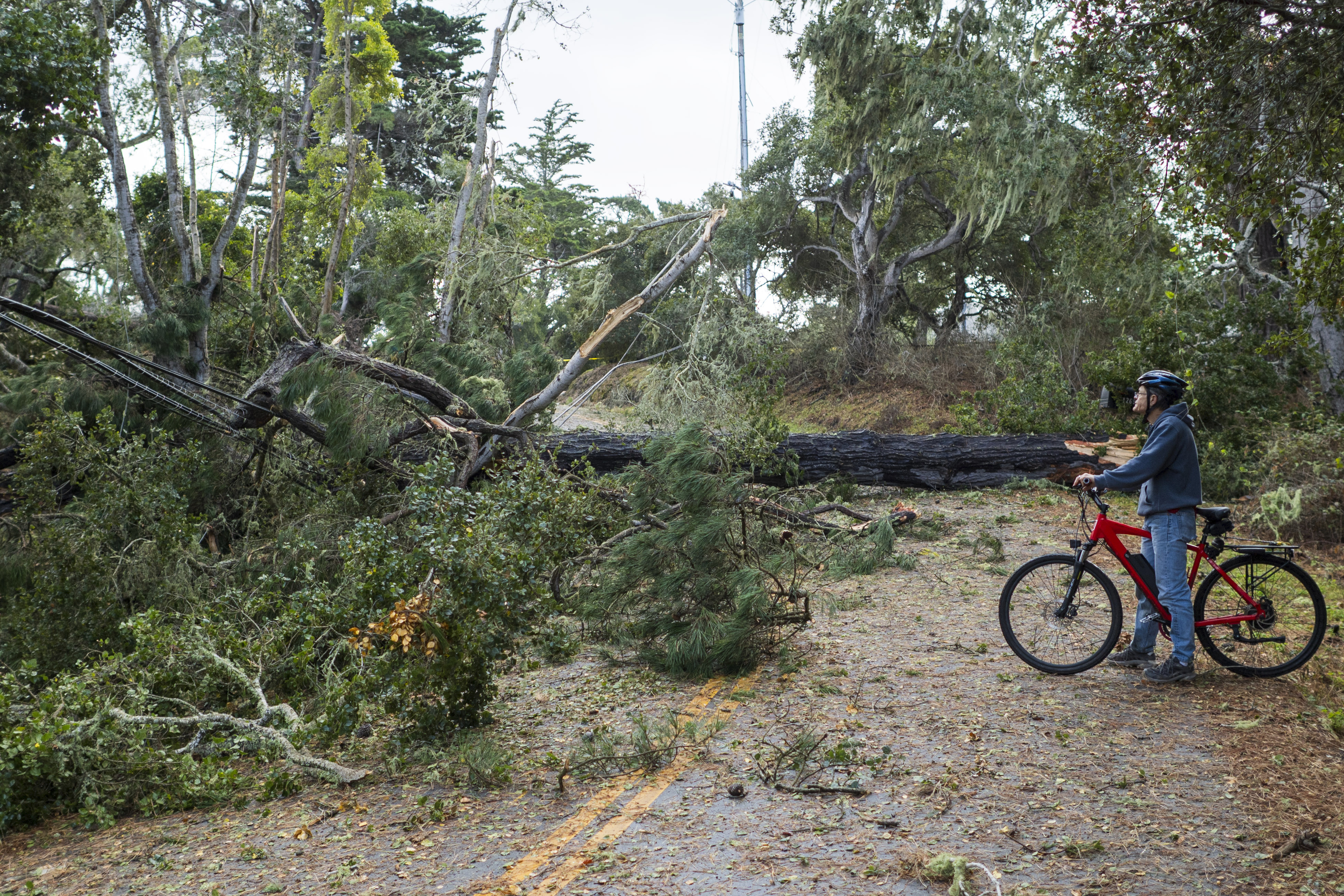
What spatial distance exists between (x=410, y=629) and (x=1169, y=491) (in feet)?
14.5

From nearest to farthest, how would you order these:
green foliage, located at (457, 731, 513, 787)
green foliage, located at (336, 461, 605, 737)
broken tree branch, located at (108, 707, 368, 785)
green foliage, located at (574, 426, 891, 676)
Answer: green foliage, located at (457, 731, 513, 787) < broken tree branch, located at (108, 707, 368, 785) < green foliage, located at (336, 461, 605, 737) < green foliage, located at (574, 426, 891, 676)

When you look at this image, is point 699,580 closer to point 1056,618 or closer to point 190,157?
point 1056,618

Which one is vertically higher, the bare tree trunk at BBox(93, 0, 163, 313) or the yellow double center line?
the bare tree trunk at BBox(93, 0, 163, 313)

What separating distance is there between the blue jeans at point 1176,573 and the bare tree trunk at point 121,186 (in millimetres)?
10222

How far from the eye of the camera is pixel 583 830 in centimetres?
408

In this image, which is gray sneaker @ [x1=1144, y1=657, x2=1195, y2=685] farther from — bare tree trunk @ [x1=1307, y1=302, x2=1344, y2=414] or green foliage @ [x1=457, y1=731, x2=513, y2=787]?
bare tree trunk @ [x1=1307, y1=302, x2=1344, y2=414]

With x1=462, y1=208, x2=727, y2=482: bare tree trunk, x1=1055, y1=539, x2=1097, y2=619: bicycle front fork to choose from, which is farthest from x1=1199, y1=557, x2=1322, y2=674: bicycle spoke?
x1=462, y1=208, x2=727, y2=482: bare tree trunk

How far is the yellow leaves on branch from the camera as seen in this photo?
4988 mm

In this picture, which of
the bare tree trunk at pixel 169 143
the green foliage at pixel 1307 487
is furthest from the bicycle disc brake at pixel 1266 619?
the bare tree trunk at pixel 169 143

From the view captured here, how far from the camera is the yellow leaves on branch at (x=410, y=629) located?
196 inches

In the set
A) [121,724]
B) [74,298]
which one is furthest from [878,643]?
[74,298]

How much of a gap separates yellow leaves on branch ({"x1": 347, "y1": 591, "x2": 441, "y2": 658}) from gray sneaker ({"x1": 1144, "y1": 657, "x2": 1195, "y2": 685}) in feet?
13.9

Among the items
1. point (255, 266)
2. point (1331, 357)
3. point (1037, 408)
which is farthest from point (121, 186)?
point (1331, 357)

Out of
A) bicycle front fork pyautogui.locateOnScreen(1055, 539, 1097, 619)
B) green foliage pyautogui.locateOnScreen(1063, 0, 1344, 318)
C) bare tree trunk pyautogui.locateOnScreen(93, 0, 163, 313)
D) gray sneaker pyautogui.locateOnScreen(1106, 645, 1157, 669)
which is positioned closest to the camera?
green foliage pyautogui.locateOnScreen(1063, 0, 1344, 318)
